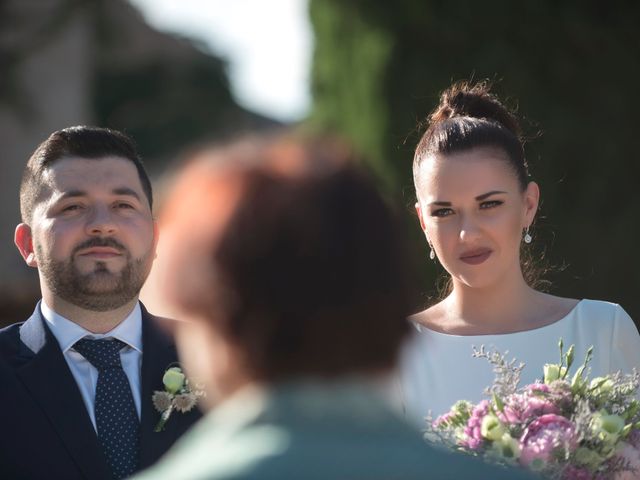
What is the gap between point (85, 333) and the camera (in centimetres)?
381

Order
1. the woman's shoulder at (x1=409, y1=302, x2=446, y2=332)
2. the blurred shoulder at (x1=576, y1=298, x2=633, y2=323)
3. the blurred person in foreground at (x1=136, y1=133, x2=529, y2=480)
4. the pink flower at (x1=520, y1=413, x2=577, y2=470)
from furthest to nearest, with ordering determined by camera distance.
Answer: the woman's shoulder at (x1=409, y1=302, x2=446, y2=332) → the blurred shoulder at (x1=576, y1=298, x2=633, y2=323) → the pink flower at (x1=520, y1=413, x2=577, y2=470) → the blurred person in foreground at (x1=136, y1=133, x2=529, y2=480)

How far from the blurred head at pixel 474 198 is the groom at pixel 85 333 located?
1054 millimetres

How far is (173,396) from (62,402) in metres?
0.35

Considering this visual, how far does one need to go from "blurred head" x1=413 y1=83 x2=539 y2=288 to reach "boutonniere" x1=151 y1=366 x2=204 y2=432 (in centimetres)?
109

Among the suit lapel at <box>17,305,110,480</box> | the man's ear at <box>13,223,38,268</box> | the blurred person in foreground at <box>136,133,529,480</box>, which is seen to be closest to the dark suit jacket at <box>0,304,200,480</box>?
the suit lapel at <box>17,305,110,480</box>

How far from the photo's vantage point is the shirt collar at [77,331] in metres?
3.79

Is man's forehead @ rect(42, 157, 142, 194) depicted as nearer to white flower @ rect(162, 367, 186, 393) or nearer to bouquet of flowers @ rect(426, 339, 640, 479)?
white flower @ rect(162, 367, 186, 393)

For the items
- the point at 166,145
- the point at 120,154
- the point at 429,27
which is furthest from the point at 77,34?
the point at 120,154

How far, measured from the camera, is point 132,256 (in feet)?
12.5

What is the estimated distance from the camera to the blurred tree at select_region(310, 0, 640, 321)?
9.55m

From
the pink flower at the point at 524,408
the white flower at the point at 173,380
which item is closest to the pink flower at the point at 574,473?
the pink flower at the point at 524,408

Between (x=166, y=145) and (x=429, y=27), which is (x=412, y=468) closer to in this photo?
(x=429, y=27)

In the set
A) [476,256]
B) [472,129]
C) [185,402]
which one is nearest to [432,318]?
[476,256]

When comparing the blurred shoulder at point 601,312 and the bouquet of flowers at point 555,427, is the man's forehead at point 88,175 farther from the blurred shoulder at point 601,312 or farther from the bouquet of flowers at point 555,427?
the blurred shoulder at point 601,312
